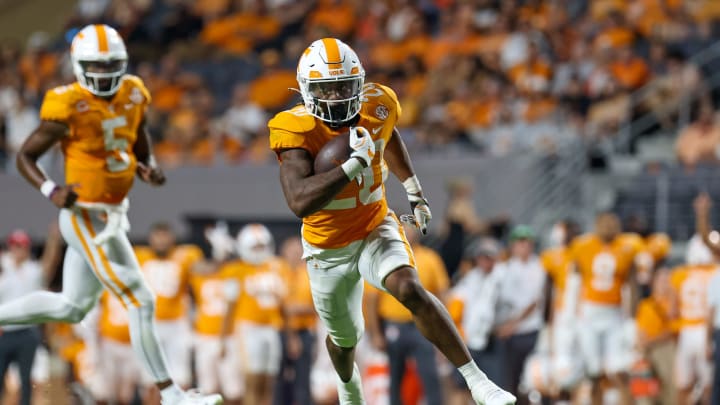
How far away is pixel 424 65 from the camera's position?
47.5 feet

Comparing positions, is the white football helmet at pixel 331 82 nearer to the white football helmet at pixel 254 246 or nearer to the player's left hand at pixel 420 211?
the player's left hand at pixel 420 211

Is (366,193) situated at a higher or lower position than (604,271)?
higher

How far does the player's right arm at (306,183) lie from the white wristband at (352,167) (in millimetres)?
22

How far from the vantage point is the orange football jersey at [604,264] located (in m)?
10.0

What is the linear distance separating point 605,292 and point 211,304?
3685mm

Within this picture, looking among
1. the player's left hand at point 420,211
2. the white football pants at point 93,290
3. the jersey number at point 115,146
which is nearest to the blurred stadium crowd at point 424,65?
the player's left hand at point 420,211

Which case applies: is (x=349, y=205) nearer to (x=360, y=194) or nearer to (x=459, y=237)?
(x=360, y=194)

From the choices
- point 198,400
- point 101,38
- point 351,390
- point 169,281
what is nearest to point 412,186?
point 351,390

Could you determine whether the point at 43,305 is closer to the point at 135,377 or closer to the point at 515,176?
the point at 135,377

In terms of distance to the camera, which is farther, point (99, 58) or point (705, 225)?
point (705, 225)

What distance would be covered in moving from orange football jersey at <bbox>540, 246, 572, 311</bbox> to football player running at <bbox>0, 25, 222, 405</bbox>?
14.7ft

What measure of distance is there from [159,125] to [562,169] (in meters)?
6.38

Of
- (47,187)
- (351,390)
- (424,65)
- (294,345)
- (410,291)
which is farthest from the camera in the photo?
(424,65)

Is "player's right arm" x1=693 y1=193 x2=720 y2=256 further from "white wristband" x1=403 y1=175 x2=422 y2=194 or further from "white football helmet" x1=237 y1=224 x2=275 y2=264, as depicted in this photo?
"white football helmet" x1=237 y1=224 x2=275 y2=264
